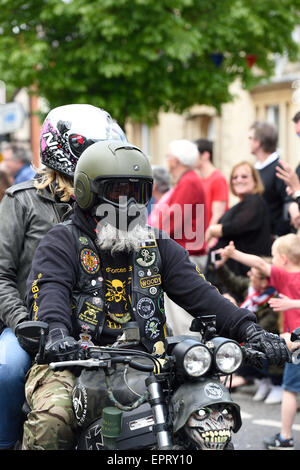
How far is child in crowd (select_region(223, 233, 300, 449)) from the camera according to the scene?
222 inches

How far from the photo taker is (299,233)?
6508 millimetres

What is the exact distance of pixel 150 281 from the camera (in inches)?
125

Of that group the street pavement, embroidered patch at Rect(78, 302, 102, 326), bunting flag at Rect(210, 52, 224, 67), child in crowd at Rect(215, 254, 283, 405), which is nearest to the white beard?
embroidered patch at Rect(78, 302, 102, 326)

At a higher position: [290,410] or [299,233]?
[299,233]

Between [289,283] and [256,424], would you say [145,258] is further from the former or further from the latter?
[256,424]

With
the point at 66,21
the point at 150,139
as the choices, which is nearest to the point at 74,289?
the point at 66,21

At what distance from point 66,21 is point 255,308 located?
9414mm

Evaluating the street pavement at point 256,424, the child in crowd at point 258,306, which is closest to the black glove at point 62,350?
the street pavement at point 256,424

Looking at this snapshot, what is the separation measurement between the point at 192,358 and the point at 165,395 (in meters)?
0.18

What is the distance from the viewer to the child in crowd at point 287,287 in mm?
5629

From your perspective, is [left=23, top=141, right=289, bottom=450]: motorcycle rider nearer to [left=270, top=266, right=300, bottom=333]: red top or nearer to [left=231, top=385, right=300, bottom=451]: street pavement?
[left=231, top=385, right=300, bottom=451]: street pavement

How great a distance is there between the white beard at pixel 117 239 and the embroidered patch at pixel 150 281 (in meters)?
0.12

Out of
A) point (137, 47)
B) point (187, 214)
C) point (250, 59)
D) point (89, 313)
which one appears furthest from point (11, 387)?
point (250, 59)
